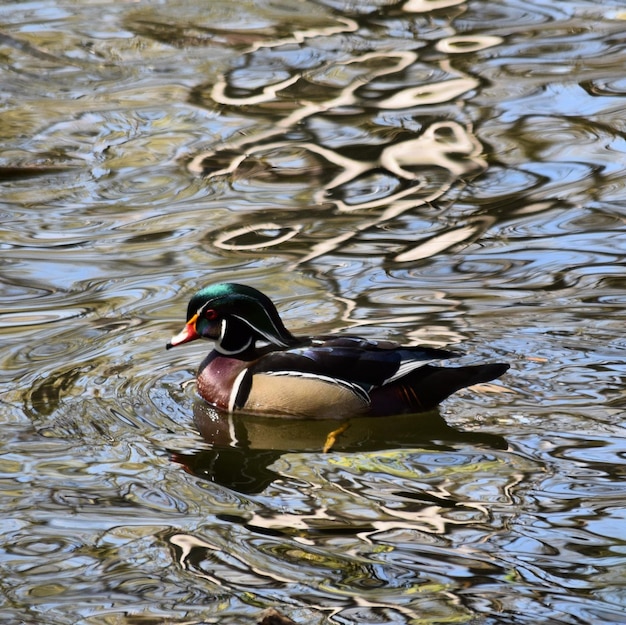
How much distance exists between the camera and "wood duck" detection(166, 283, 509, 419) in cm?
736

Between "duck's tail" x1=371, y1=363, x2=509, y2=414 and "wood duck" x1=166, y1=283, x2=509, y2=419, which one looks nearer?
"duck's tail" x1=371, y1=363, x2=509, y2=414

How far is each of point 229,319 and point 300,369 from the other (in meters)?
0.58

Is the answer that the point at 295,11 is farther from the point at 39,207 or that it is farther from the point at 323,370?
the point at 323,370

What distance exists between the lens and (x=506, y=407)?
732cm

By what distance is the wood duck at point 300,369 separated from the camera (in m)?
7.36

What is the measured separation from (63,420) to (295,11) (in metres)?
8.50

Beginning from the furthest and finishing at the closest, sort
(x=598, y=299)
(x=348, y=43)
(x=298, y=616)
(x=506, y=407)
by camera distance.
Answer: (x=348, y=43), (x=598, y=299), (x=506, y=407), (x=298, y=616)

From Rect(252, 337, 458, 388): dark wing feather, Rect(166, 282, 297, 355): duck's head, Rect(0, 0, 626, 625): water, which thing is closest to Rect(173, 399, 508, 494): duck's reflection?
Rect(0, 0, 626, 625): water

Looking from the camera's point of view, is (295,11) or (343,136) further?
(295,11)

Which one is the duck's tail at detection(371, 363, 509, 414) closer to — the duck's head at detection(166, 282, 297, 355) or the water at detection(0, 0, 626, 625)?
the water at detection(0, 0, 626, 625)

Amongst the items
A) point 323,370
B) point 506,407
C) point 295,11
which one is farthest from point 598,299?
point 295,11

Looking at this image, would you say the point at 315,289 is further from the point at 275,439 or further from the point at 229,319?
the point at 275,439

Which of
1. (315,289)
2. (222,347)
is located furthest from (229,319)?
(315,289)

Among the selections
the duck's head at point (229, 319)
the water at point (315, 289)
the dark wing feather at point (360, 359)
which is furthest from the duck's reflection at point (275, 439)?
the duck's head at point (229, 319)
